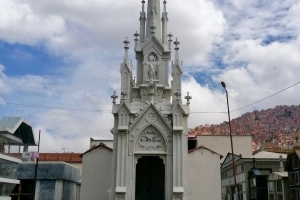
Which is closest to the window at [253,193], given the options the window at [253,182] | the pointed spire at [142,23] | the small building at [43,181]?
the window at [253,182]

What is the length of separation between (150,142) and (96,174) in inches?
240

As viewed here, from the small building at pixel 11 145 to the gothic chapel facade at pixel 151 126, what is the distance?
16.4m

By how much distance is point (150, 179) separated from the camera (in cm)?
2864

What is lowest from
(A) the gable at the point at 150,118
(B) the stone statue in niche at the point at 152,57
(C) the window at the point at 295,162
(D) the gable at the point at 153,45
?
(C) the window at the point at 295,162

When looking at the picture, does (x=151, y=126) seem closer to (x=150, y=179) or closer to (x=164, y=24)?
(x=150, y=179)

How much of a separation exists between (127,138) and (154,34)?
927cm

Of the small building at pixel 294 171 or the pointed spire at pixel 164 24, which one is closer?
the pointed spire at pixel 164 24

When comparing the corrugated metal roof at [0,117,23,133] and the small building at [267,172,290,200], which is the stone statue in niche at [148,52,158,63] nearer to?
the small building at [267,172,290,200]

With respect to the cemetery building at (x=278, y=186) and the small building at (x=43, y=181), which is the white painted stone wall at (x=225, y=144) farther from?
the small building at (x=43, y=181)

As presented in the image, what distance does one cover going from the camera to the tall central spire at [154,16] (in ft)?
102

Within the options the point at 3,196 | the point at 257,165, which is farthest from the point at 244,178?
the point at 3,196

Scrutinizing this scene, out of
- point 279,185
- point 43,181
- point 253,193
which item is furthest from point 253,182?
point 43,181

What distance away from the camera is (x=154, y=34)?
97.7 feet

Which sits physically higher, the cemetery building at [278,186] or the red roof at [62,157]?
the red roof at [62,157]
